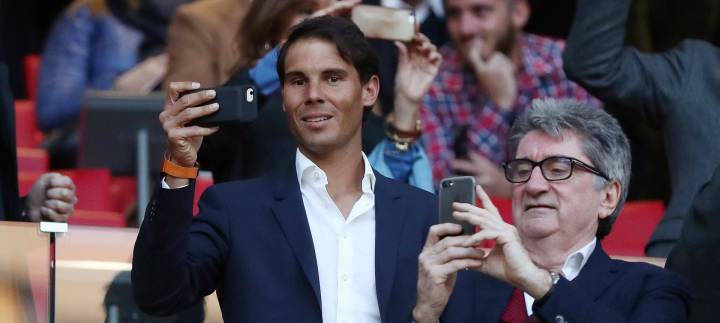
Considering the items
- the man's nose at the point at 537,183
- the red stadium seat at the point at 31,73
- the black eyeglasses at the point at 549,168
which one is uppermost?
the black eyeglasses at the point at 549,168

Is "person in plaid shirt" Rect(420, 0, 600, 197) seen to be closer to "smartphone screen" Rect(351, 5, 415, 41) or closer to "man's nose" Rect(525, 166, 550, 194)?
"smartphone screen" Rect(351, 5, 415, 41)

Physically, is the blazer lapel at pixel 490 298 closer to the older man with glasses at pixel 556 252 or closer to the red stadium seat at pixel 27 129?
the older man with glasses at pixel 556 252

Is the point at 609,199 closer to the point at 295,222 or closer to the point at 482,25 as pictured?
the point at 295,222

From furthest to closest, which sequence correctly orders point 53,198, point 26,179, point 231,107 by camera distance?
1. point 26,179
2. point 53,198
3. point 231,107

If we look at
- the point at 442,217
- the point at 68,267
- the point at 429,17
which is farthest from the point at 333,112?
the point at 429,17

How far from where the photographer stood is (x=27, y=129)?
24.5 ft

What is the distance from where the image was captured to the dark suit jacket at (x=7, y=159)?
489 centimetres

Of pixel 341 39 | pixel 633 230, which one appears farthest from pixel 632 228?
pixel 341 39

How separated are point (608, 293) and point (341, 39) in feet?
3.16

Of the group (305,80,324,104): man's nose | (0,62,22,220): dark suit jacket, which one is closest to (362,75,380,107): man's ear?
(305,80,324,104): man's nose

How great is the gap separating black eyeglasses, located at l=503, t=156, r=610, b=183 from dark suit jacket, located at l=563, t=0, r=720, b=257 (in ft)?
3.09

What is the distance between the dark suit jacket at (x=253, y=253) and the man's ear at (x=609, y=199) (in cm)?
49

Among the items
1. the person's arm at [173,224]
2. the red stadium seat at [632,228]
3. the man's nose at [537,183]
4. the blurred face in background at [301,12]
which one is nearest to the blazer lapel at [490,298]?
the man's nose at [537,183]

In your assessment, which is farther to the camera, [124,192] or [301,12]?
[124,192]
